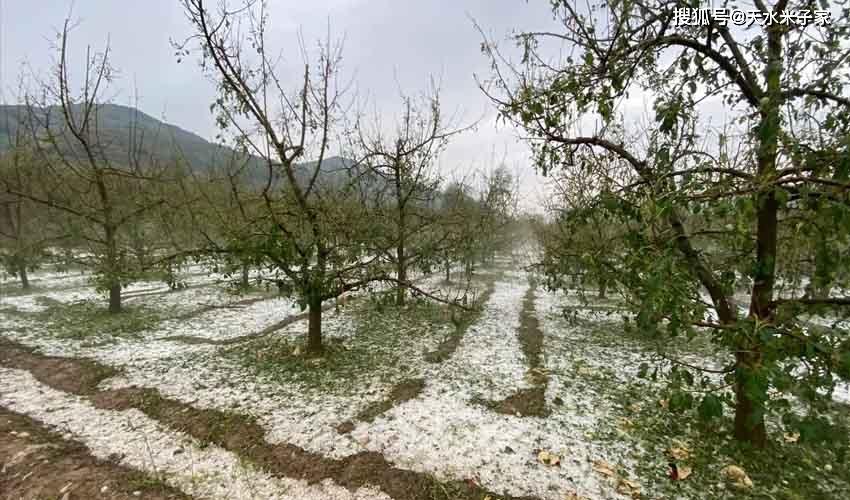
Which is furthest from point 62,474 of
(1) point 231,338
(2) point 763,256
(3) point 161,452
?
(2) point 763,256

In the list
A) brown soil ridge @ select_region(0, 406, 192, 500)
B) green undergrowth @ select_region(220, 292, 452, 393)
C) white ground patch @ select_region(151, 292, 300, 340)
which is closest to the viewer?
brown soil ridge @ select_region(0, 406, 192, 500)

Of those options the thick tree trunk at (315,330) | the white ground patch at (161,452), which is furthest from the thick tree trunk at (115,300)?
the thick tree trunk at (315,330)

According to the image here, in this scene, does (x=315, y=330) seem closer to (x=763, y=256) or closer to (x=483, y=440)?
(x=483, y=440)

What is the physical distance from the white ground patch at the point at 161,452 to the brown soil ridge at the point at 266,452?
0.09 meters

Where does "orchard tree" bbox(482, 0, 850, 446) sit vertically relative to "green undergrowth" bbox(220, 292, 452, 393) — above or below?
above

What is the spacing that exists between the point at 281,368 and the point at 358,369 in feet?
3.74

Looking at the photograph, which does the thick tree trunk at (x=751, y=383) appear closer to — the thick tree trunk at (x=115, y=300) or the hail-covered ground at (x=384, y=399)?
the hail-covered ground at (x=384, y=399)

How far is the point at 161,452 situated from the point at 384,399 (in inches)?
87.7

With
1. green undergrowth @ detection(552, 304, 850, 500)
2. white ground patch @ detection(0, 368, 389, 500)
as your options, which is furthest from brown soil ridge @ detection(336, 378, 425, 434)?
green undergrowth @ detection(552, 304, 850, 500)

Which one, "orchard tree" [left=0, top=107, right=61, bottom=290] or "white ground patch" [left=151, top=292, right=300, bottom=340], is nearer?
"white ground patch" [left=151, top=292, right=300, bottom=340]

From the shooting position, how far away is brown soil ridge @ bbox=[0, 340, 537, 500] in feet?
9.20

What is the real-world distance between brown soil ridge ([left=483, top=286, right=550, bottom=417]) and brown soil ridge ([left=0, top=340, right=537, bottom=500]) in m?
1.31

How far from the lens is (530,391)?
448 centimetres

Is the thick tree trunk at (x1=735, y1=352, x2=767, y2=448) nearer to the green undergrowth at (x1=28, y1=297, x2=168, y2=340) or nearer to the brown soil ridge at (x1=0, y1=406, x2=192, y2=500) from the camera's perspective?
the brown soil ridge at (x1=0, y1=406, x2=192, y2=500)
